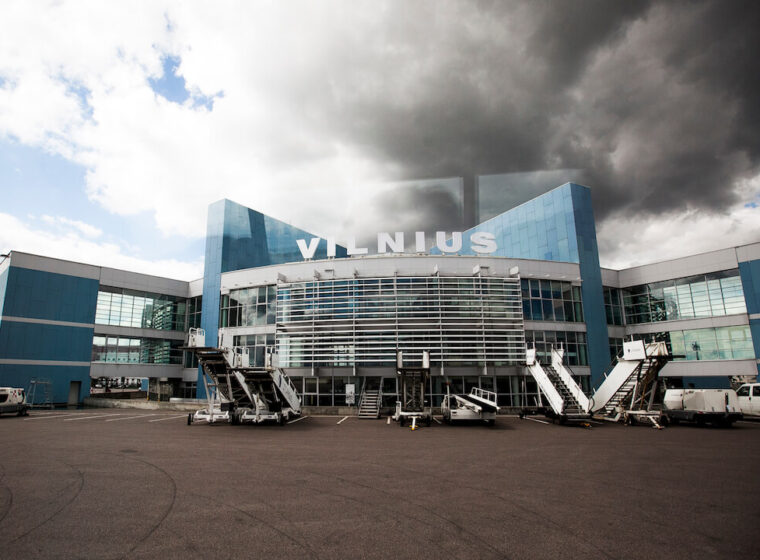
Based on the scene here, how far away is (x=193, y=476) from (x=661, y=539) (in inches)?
356

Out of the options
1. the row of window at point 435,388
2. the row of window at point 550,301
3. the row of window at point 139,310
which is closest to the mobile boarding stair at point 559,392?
the row of window at point 435,388

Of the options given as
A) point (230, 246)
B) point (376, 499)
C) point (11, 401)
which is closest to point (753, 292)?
point (376, 499)

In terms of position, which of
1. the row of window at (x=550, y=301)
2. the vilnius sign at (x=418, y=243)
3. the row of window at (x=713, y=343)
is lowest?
the row of window at (x=713, y=343)

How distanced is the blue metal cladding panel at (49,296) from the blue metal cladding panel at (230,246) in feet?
32.1

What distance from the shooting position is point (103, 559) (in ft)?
18.0

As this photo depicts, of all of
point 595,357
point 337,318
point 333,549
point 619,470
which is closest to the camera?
point 333,549

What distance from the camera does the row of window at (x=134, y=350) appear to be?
39.4 m

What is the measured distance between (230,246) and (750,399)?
40297 mm

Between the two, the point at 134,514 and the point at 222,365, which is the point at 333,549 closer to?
the point at 134,514

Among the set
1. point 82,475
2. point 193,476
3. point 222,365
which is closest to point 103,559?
point 193,476

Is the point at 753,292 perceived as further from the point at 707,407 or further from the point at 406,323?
the point at 406,323

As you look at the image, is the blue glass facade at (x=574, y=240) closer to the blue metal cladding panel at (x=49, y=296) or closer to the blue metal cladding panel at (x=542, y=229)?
the blue metal cladding panel at (x=542, y=229)

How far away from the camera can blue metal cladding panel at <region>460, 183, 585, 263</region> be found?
37.9m

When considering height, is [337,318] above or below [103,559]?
above
